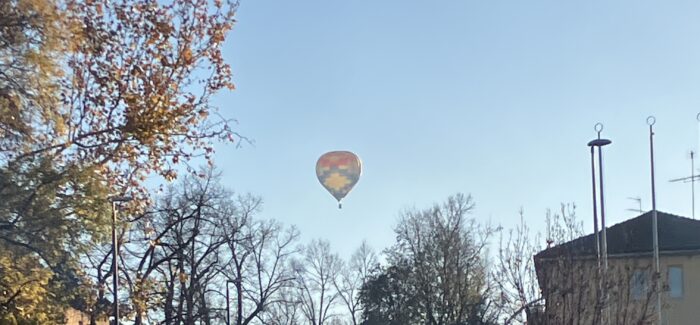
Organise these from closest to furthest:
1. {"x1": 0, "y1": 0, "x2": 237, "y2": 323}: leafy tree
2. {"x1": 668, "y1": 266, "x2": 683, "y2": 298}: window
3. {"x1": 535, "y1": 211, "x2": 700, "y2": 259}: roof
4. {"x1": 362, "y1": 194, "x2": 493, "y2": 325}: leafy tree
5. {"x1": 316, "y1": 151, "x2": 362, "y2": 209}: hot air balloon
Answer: {"x1": 0, "y1": 0, "x2": 237, "y2": 323}: leafy tree
{"x1": 316, "y1": 151, "x2": 362, "y2": 209}: hot air balloon
{"x1": 535, "y1": 211, "x2": 700, "y2": 259}: roof
{"x1": 668, "y1": 266, "x2": 683, "y2": 298}: window
{"x1": 362, "y1": 194, "x2": 493, "y2": 325}: leafy tree

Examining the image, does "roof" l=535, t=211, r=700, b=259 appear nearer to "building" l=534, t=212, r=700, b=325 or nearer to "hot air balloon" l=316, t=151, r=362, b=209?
"hot air balloon" l=316, t=151, r=362, b=209

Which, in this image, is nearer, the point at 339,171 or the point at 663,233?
the point at 339,171

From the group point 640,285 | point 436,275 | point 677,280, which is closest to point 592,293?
point 640,285

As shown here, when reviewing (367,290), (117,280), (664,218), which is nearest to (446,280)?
(367,290)

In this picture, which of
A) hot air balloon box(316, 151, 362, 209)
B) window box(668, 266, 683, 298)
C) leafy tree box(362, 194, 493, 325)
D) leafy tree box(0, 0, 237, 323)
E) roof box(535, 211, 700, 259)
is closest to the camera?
leafy tree box(0, 0, 237, 323)

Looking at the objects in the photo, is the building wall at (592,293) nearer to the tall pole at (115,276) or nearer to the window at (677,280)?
the tall pole at (115,276)

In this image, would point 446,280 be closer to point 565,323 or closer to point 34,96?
point 565,323

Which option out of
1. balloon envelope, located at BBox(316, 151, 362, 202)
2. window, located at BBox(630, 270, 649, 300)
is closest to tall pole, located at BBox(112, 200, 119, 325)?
balloon envelope, located at BBox(316, 151, 362, 202)

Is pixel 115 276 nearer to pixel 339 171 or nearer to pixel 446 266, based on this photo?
pixel 339 171

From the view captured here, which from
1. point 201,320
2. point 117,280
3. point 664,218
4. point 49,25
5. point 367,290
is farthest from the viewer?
point 367,290
